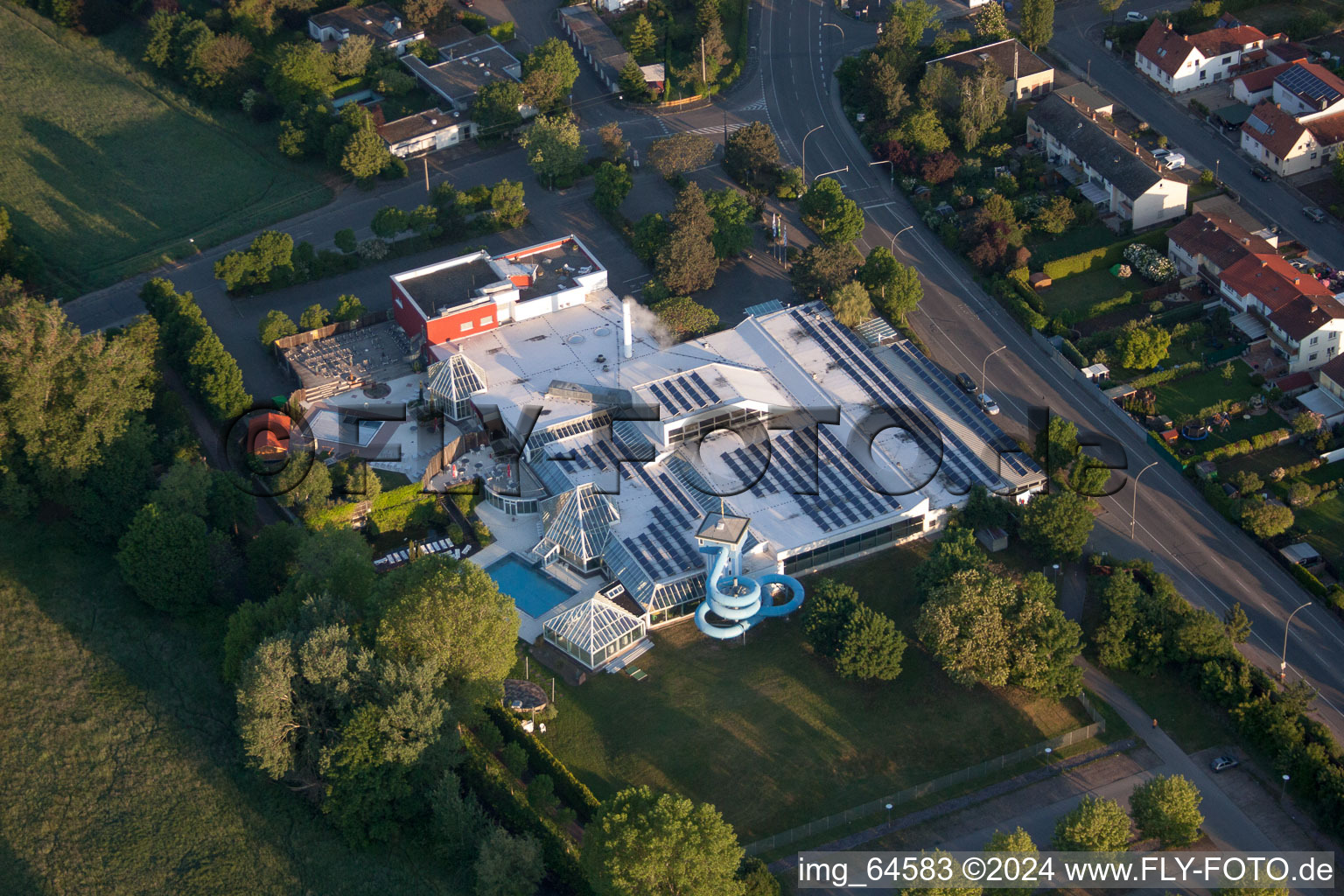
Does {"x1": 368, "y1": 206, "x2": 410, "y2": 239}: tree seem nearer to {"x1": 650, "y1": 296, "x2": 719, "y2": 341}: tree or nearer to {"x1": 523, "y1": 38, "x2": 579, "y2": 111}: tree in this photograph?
{"x1": 523, "y1": 38, "x2": 579, "y2": 111}: tree

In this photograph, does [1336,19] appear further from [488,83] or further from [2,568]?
[2,568]

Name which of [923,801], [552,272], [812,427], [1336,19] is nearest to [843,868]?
[923,801]

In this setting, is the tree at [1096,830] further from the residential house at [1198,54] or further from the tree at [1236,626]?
the residential house at [1198,54]

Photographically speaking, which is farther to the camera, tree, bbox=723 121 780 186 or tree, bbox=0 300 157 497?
tree, bbox=723 121 780 186

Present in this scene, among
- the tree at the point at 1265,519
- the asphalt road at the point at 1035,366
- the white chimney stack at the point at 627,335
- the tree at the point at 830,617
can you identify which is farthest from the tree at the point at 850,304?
the tree at the point at 1265,519

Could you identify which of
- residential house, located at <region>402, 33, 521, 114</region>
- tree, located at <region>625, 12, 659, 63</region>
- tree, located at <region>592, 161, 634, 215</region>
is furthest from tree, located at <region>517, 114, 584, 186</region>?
tree, located at <region>625, 12, 659, 63</region>

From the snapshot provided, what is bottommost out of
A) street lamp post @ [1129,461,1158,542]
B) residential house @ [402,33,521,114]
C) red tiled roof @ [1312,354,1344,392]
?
residential house @ [402,33,521,114]

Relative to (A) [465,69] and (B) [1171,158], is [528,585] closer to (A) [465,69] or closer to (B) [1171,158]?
(A) [465,69]
